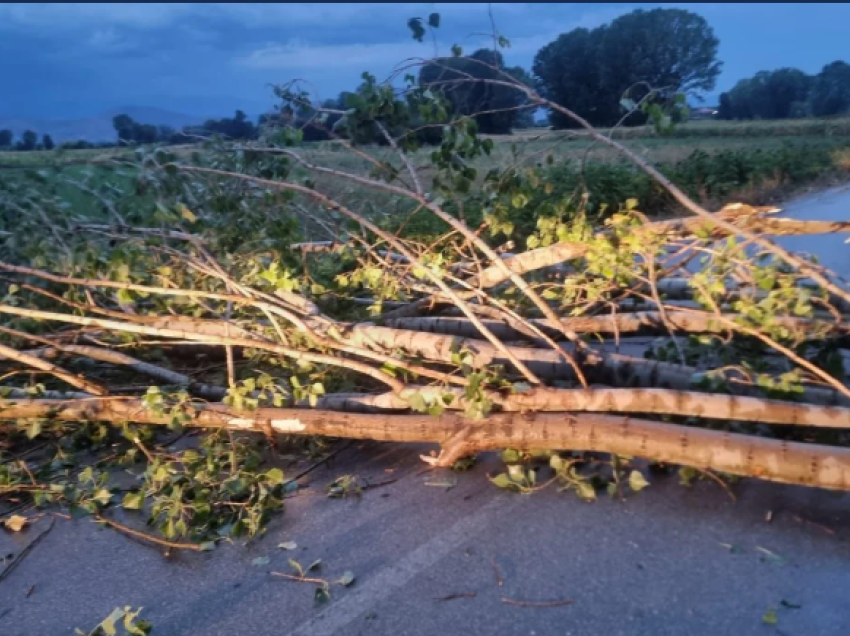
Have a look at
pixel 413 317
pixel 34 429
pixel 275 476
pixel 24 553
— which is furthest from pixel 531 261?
pixel 24 553

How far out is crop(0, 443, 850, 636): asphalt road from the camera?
313 centimetres

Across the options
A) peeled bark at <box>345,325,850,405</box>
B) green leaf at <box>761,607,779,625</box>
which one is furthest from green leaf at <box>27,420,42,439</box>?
green leaf at <box>761,607,779,625</box>

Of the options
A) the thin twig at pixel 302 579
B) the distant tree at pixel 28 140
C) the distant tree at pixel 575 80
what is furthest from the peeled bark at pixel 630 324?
the distant tree at pixel 28 140

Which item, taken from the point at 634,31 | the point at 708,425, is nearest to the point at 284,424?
the point at 708,425

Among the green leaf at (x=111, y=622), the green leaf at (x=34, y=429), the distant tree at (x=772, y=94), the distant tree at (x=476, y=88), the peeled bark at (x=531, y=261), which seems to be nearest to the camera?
the green leaf at (x=111, y=622)

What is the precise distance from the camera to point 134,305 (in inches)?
222

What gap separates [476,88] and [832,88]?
17.7 m

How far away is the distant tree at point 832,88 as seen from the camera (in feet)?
64.0

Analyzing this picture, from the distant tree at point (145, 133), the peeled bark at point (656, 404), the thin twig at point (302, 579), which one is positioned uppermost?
the distant tree at point (145, 133)

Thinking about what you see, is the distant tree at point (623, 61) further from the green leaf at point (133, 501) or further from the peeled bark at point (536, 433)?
the green leaf at point (133, 501)

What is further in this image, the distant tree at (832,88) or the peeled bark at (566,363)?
the distant tree at (832,88)

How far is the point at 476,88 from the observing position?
17.4 feet

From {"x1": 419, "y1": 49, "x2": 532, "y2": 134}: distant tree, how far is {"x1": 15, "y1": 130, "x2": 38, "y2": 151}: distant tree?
3.69 metres

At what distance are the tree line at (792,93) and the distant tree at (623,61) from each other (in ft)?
9.06
